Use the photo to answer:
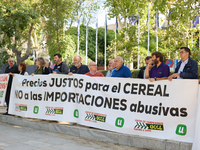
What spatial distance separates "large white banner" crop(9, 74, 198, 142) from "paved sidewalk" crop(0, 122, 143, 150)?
1.62ft

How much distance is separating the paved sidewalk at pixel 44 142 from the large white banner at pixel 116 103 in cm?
49

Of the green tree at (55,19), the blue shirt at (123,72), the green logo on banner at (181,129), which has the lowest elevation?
the green logo on banner at (181,129)

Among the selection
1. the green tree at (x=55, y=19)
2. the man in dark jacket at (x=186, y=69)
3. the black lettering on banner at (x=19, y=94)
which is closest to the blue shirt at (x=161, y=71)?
the man in dark jacket at (x=186, y=69)

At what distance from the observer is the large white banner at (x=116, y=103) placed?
547cm

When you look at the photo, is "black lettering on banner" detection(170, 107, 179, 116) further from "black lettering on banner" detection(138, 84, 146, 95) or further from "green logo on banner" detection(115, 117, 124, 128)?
"green logo on banner" detection(115, 117, 124, 128)

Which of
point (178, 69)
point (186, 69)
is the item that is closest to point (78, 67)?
point (178, 69)

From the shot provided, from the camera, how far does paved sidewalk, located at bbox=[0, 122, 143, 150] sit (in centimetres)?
593

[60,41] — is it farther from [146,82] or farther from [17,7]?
[146,82]

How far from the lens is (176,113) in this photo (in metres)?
5.50

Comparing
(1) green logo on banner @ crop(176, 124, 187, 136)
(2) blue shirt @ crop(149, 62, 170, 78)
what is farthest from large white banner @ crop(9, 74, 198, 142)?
(2) blue shirt @ crop(149, 62, 170, 78)

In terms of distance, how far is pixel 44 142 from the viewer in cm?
641

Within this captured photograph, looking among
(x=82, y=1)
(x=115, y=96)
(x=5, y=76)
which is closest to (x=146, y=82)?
(x=115, y=96)

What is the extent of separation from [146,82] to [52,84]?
3.09 m

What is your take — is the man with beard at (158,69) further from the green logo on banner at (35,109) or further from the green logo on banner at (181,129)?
the green logo on banner at (35,109)
